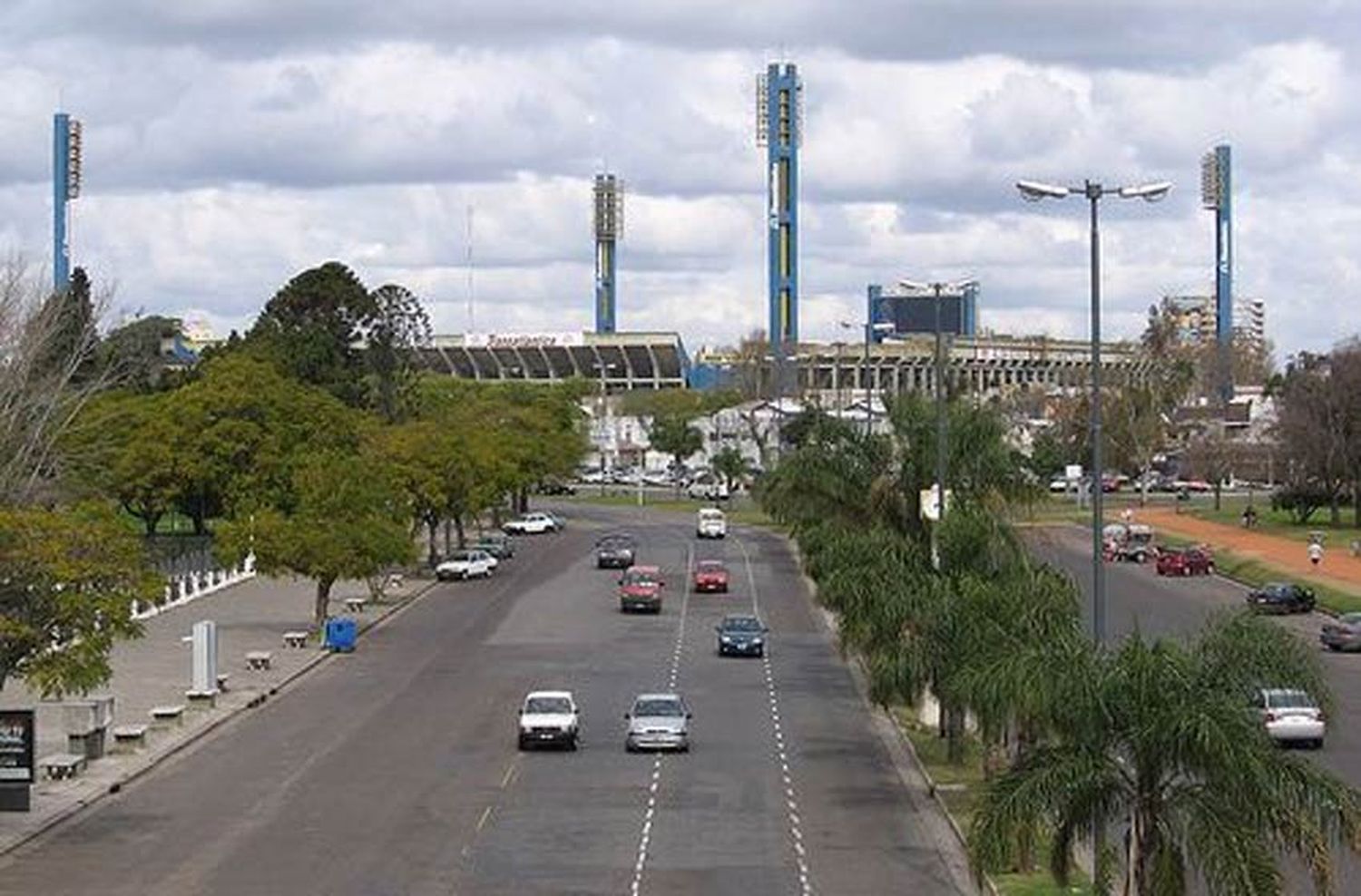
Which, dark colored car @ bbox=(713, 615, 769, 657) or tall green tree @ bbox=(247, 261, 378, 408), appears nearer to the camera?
dark colored car @ bbox=(713, 615, 769, 657)

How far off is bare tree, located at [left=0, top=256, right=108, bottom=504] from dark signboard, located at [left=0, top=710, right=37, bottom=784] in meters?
34.7

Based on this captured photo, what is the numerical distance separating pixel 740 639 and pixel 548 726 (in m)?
19.8

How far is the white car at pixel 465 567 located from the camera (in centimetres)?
9644

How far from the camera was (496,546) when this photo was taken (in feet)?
352

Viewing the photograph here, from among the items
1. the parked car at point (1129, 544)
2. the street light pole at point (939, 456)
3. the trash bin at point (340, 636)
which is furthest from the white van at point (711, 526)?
the street light pole at point (939, 456)

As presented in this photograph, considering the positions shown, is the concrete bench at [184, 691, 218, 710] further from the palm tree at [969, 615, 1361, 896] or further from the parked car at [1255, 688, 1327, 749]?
the palm tree at [969, 615, 1361, 896]

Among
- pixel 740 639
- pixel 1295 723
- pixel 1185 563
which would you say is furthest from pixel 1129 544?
pixel 1295 723

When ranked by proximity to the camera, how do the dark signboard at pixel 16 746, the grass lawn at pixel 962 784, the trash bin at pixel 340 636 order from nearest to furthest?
the grass lawn at pixel 962 784
the dark signboard at pixel 16 746
the trash bin at pixel 340 636

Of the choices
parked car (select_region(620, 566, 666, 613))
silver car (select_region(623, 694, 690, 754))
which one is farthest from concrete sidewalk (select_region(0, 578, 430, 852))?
silver car (select_region(623, 694, 690, 754))

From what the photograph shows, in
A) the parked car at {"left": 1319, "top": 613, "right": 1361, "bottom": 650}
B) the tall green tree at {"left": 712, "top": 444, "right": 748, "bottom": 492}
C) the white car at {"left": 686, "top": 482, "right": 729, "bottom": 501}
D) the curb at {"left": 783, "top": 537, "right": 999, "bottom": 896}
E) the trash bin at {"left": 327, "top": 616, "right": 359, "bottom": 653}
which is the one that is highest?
the tall green tree at {"left": 712, "top": 444, "right": 748, "bottom": 492}

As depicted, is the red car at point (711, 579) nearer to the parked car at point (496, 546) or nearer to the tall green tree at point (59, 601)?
the parked car at point (496, 546)

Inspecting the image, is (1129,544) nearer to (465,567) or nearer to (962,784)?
(465,567)

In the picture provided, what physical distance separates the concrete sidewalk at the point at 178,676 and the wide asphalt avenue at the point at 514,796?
668 mm

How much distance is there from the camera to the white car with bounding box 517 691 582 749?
45.8 metres
